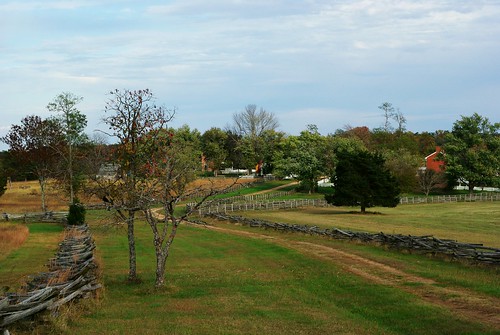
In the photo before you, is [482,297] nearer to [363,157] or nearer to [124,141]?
[124,141]

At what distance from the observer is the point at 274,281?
20547 mm

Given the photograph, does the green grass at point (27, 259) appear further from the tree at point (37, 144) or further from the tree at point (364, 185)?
the tree at point (364, 185)

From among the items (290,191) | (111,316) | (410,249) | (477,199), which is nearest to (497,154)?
(477,199)

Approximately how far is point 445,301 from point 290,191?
85.2 meters

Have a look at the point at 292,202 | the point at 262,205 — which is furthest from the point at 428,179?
the point at 262,205

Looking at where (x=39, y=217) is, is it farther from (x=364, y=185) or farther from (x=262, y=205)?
(x=364, y=185)

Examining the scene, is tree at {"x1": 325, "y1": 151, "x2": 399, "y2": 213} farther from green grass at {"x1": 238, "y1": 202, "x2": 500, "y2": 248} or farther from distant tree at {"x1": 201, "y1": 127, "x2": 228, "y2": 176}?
distant tree at {"x1": 201, "y1": 127, "x2": 228, "y2": 176}

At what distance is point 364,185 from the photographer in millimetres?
64375

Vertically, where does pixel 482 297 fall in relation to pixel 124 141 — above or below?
below

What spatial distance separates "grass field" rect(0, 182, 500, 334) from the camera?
13586 mm

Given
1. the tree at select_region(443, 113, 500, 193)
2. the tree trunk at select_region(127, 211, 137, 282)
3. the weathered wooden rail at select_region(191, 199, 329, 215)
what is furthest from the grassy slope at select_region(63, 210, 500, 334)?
the tree at select_region(443, 113, 500, 193)

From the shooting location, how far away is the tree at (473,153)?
93375 mm

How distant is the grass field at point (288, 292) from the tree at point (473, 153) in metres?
64.3

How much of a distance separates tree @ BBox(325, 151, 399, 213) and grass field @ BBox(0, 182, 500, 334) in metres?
31.2
